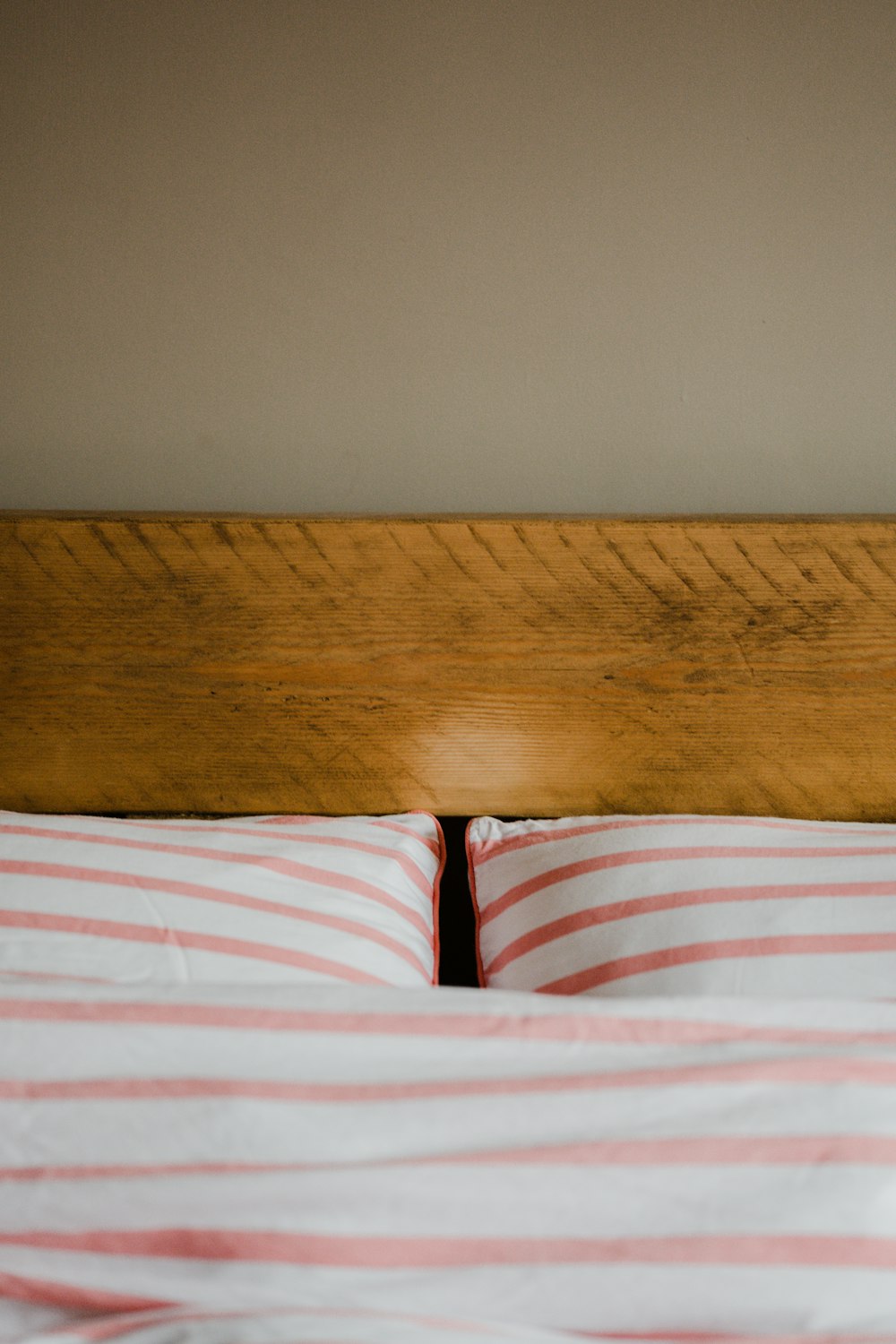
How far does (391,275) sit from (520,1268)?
3.43 ft

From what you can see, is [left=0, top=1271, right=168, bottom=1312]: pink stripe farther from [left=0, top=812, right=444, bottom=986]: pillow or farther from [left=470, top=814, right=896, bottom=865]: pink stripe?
[left=470, top=814, right=896, bottom=865]: pink stripe

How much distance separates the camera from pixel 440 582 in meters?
1.07

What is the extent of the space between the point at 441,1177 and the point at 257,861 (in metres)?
0.42

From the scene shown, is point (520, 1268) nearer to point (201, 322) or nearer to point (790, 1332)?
point (790, 1332)

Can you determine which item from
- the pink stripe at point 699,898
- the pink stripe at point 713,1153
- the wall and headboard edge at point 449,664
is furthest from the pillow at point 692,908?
the pink stripe at point 713,1153

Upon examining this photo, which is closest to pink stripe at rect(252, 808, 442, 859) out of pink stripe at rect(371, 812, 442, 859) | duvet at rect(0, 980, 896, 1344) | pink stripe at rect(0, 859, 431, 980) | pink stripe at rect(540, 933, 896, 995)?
pink stripe at rect(371, 812, 442, 859)

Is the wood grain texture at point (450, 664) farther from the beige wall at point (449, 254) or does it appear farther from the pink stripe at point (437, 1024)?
the pink stripe at point (437, 1024)

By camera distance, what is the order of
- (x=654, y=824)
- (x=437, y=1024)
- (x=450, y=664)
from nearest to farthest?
(x=437, y=1024) < (x=654, y=824) < (x=450, y=664)

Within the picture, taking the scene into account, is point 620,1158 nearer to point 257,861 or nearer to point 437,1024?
point 437,1024

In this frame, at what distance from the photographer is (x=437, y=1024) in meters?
0.67

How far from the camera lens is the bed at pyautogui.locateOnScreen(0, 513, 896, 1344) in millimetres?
560

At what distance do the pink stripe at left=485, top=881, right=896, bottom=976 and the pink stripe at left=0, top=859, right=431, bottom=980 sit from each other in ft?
0.58

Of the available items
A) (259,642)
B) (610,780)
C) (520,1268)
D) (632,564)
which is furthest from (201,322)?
(520,1268)

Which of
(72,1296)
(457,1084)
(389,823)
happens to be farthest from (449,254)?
(72,1296)
